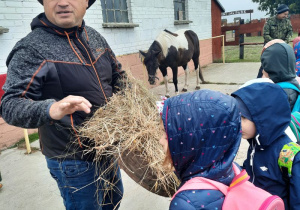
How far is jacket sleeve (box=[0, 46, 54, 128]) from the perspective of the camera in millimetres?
1162

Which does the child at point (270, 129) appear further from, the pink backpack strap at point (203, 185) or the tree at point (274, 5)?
the tree at point (274, 5)

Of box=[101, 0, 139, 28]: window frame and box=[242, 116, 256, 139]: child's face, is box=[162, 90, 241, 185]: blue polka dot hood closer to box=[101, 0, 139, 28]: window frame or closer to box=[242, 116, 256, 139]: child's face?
box=[242, 116, 256, 139]: child's face

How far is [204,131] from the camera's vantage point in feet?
3.22

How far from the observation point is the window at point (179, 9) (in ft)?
29.3

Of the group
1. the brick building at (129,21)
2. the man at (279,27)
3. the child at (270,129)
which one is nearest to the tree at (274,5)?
the brick building at (129,21)

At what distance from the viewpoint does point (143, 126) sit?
155 cm

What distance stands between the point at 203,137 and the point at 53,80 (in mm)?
882

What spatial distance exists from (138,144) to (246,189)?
0.64 meters

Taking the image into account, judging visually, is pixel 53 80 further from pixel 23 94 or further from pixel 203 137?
pixel 203 137

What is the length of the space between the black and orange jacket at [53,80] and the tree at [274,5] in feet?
144

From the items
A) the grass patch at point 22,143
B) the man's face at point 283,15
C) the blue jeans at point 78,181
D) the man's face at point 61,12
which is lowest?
the grass patch at point 22,143

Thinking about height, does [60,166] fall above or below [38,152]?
above

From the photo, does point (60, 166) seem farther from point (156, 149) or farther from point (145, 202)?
point (145, 202)

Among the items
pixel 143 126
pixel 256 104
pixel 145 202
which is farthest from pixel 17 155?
pixel 256 104
